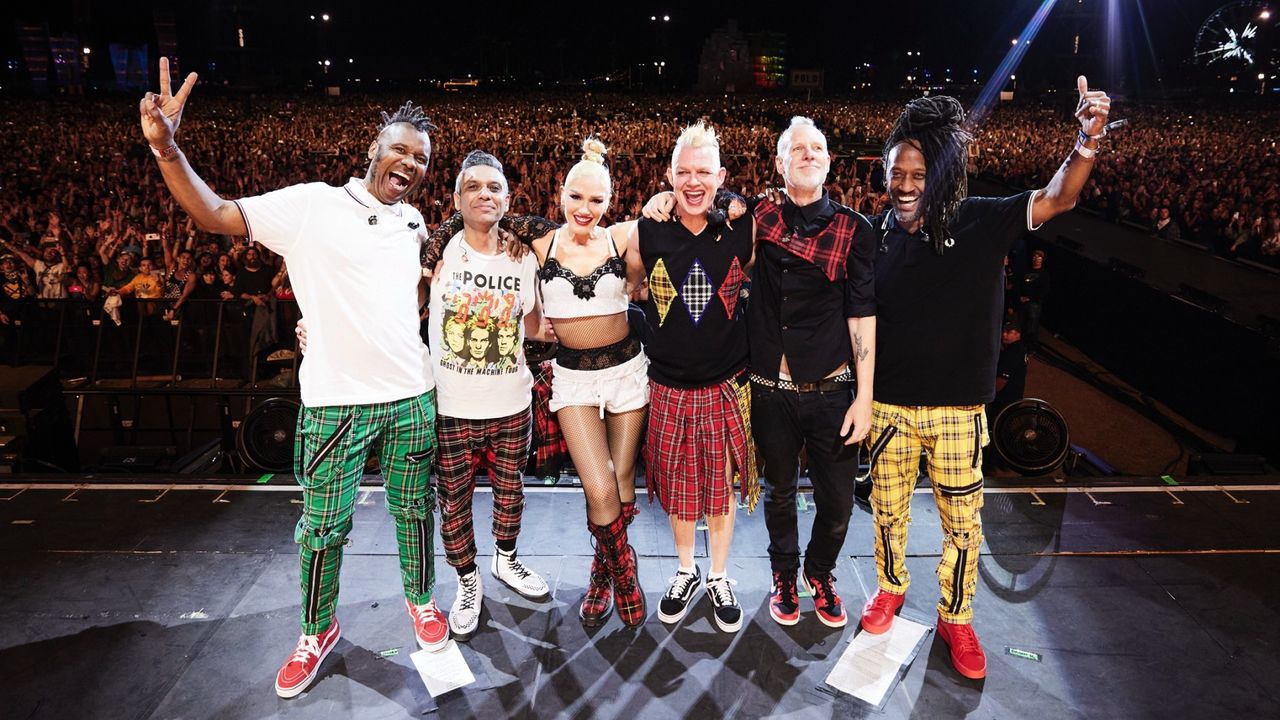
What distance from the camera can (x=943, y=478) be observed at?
2.70m

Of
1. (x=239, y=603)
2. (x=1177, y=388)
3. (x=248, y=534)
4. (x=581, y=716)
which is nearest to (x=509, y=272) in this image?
(x=581, y=716)

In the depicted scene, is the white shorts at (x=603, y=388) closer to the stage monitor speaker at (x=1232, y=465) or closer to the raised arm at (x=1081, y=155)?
the raised arm at (x=1081, y=155)

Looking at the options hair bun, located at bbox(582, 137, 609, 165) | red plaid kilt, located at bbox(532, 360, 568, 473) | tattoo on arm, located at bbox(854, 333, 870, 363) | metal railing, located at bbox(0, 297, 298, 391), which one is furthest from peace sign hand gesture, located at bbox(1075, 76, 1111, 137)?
metal railing, located at bbox(0, 297, 298, 391)

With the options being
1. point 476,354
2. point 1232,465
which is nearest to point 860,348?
point 476,354

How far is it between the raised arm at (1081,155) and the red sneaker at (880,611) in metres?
1.60

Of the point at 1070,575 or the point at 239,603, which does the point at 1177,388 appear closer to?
the point at 1070,575

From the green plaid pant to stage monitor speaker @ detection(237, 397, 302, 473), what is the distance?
2138mm

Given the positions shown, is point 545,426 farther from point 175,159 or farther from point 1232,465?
point 1232,465

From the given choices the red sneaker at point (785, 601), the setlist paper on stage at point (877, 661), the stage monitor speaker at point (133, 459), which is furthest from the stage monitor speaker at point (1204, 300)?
the stage monitor speaker at point (133, 459)

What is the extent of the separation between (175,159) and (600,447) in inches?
68.0

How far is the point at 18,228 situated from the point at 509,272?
11.8 m

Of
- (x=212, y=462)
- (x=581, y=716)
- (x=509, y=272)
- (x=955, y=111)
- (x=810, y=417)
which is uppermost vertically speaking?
(x=955, y=111)

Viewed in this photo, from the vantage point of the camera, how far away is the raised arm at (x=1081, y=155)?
2328mm

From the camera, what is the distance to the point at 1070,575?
3.36 metres
